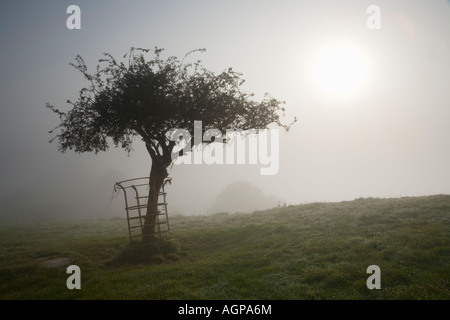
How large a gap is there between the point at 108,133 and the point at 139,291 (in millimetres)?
12737

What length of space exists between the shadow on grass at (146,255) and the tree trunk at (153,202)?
98 centimetres

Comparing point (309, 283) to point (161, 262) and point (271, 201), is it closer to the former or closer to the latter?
point (161, 262)

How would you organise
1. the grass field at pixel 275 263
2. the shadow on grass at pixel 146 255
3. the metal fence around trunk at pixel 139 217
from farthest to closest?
the metal fence around trunk at pixel 139 217, the shadow on grass at pixel 146 255, the grass field at pixel 275 263

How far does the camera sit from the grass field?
1155 centimetres

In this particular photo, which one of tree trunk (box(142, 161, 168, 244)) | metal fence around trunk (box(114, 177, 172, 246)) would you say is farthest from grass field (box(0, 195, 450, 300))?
tree trunk (box(142, 161, 168, 244))

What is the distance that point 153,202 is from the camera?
21172 millimetres

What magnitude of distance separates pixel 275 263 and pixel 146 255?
8550 mm

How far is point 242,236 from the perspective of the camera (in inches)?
911

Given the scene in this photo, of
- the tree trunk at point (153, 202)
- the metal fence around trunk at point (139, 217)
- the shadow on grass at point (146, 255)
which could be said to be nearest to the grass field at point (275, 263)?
the shadow on grass at point (146, 255)

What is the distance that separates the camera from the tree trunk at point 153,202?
67.4 feet

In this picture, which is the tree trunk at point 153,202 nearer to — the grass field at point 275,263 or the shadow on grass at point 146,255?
the shadow on grass at point 146,255

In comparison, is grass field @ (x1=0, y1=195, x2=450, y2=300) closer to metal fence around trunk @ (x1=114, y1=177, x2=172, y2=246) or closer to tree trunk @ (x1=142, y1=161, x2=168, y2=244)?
metal fence around trunk @ (x1=114, y1=177, x2=172, y2=246)

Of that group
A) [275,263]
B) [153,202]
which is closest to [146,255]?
[153,202]
